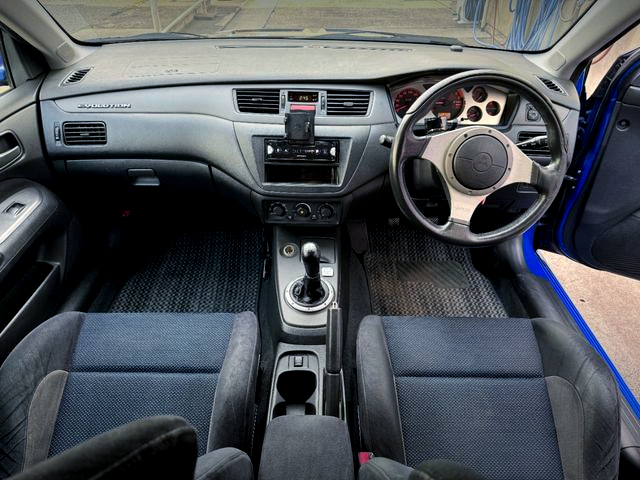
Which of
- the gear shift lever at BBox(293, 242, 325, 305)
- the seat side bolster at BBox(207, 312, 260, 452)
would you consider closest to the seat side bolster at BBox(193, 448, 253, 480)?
the seat side bolster at BBox(207, 312, 260, 452)

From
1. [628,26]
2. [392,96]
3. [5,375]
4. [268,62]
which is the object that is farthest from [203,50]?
[628,26]

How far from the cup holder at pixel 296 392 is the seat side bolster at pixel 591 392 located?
2.18 ft

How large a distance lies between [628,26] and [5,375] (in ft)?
6.85

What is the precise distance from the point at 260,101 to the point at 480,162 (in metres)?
0.78

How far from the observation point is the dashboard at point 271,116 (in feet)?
5.28

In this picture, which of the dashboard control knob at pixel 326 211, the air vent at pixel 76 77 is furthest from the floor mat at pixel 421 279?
the air vent at pixel 76 77

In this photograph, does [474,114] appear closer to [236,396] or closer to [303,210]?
[303,210]

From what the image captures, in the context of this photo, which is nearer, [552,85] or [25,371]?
[25,371]

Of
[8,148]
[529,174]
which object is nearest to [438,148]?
[529,174]

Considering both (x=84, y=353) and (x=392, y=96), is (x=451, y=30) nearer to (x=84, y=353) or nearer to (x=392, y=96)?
(x=392, y=96)

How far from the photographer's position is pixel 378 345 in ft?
4.35

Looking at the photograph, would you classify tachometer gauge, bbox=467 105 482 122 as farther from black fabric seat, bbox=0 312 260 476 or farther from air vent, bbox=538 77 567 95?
black fabric seat, bbox=0 312 260 476

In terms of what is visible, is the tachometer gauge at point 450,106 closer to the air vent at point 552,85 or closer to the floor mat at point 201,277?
the air vent at point 552,85

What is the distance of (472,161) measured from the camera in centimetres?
127
